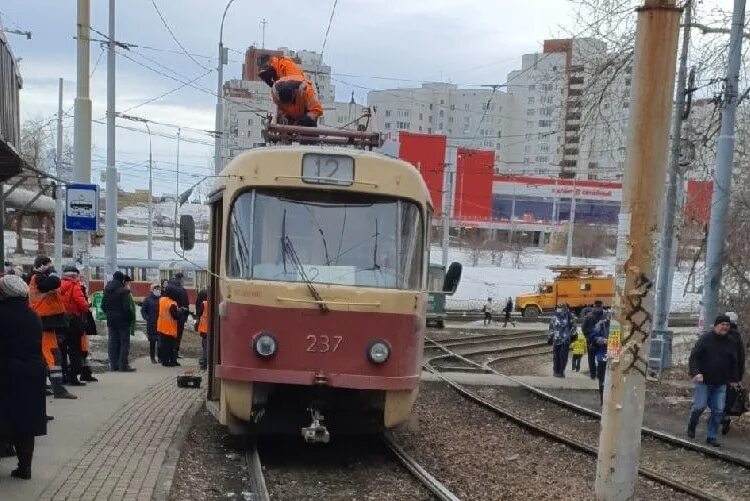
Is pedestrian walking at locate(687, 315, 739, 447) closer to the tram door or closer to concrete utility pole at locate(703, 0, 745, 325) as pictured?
concrete utility pole at locate(703, 0, 745, 325)

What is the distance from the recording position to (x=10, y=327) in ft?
20.5

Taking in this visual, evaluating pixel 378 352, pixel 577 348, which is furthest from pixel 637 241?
pixel 577 348

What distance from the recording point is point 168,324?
15672 millimetres

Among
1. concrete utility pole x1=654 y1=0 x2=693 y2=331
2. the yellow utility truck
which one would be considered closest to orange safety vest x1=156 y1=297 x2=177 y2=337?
concrete utility pole x1=654 y1=0 x2=693 y2=331

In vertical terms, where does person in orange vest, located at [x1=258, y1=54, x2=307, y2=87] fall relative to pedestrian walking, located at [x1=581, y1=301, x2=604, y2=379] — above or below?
above

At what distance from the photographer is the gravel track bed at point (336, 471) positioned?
294 inches

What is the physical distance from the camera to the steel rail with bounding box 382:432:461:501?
724 cm

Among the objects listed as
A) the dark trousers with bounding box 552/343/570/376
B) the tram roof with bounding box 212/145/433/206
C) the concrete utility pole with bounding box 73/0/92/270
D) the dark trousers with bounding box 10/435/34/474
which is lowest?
the dark trousers with bounding box 552/343/570/376

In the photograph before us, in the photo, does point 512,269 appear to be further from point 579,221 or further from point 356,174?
point 356,174

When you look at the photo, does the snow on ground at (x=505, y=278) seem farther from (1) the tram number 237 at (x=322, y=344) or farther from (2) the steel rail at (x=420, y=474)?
(1) the tram number 237 at (x=322, y=344)

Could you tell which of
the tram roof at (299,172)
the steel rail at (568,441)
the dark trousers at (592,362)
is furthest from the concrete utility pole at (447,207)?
the tram roof at (299,172)

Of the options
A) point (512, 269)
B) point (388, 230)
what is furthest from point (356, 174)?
point (512, 269)

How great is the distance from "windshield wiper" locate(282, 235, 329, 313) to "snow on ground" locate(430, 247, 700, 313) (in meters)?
37.1

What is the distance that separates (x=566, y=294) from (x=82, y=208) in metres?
37.9
